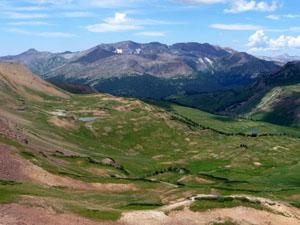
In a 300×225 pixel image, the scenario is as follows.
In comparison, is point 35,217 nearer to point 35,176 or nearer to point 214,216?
point 214,216

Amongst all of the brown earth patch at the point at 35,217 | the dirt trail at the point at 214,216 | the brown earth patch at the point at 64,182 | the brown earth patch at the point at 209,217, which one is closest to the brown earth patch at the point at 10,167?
the brown earth patch at the point at 64,182

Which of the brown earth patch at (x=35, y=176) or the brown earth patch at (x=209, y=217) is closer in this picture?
the brown earth patch at (x=209, y=217)

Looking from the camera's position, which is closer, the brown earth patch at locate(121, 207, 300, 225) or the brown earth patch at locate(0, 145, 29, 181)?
the brown earth patch at locate(121, 207, 300, 225)

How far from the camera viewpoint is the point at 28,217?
63.3 meters

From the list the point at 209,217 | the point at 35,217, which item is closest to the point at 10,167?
the point at 35,217

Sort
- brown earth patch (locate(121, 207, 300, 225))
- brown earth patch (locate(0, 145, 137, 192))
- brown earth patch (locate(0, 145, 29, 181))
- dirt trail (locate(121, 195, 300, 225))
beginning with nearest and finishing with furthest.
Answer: brown earth patch (locate(121, 207, 300, 225))
dirt trail (locate(121, 195, 300, 225))
brown earth patch (locate(0, 145, 29, 181))
brown earth patch (locate(0, 145, 137, 192))

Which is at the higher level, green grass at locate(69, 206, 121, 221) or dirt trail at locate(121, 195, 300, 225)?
green grass at locate(69, 206, 121, 221)

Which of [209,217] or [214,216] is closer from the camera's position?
[209,217]

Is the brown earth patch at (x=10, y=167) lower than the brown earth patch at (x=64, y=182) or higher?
higher

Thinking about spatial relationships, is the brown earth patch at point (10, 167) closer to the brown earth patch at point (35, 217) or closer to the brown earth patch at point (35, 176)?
the brown earth patch at point (35, 176)

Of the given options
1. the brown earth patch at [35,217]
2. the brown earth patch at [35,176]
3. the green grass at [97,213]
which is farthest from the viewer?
Answer: the brown earth patch at [35,176]

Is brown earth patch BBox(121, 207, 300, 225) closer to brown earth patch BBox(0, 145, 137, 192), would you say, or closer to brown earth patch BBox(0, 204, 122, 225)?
brown earth patch BBox(0, 204, 122, 225)

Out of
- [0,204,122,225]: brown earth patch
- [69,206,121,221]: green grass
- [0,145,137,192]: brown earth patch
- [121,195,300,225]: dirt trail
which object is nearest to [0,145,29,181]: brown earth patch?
[0,145,137,192]: brown earth patch

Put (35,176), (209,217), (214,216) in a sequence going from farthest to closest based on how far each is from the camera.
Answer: (35,176) → (214,216) → (209,217)
